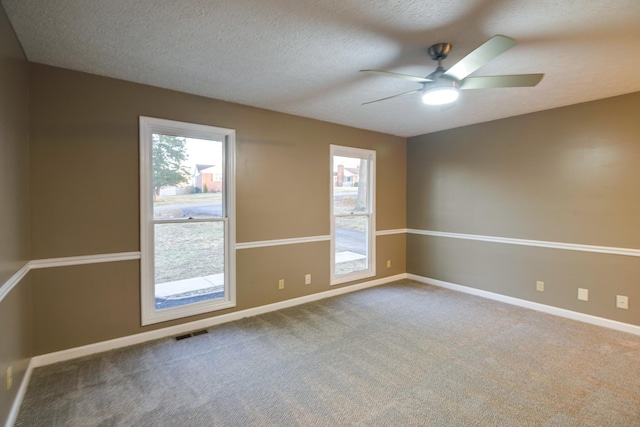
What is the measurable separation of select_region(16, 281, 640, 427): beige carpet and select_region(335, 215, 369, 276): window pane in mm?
1259

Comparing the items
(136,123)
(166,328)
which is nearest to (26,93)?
(136,123)

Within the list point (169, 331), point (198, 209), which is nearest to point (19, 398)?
point (169, 331)

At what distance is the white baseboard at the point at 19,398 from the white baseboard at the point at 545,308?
490 centimetres

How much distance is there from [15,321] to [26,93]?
1768 mm

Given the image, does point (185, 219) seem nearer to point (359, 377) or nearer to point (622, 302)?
point (359, 377)

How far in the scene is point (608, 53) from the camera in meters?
2.29

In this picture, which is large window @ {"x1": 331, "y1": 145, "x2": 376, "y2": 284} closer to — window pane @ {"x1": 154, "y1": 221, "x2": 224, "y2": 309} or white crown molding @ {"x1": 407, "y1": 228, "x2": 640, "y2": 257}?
white crown molding @ {"x1": 407, "y1": 228, "x2": 640, "y2": 257}

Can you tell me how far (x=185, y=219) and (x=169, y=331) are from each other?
3.90 feet

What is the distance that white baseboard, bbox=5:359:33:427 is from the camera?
6.09 feet

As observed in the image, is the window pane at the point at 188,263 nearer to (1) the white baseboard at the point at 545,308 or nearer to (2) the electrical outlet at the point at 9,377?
(2) the electrical outlet at the point at 9,377

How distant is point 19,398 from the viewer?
206cm

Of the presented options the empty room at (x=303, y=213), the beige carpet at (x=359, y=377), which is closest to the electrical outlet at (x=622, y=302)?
the empty room at (x=303, y=213)

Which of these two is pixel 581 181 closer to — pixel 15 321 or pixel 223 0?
pixel 223 0

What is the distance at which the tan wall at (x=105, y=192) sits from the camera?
2549 millimetres
